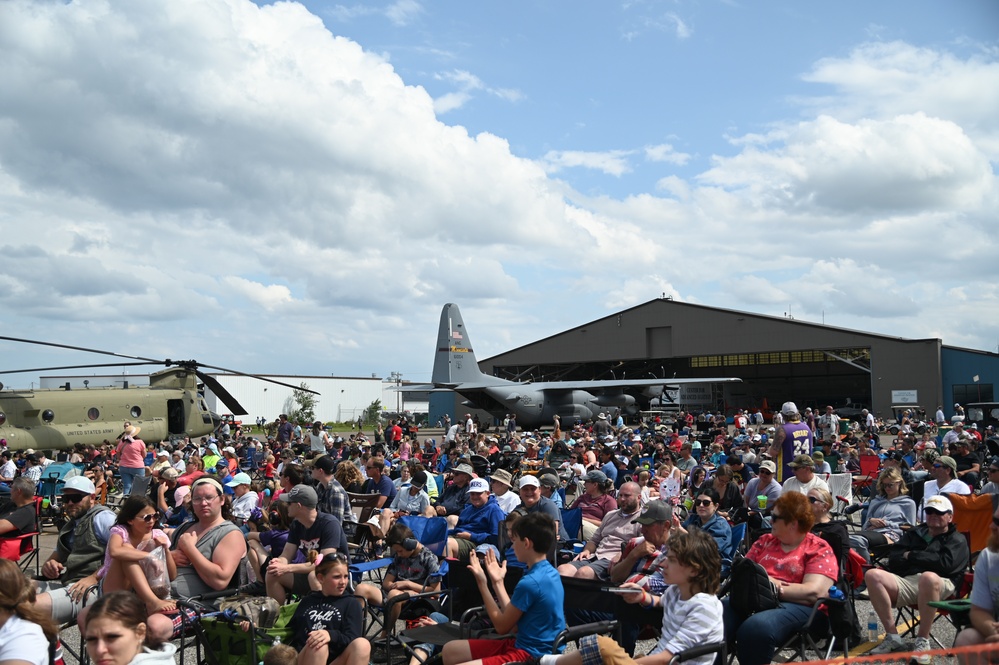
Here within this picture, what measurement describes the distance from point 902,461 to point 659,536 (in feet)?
26.9

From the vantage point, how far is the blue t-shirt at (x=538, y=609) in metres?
3.81

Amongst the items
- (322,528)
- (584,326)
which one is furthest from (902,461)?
(584,326)

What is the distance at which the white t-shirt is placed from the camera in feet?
9.95

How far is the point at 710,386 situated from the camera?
47.7m

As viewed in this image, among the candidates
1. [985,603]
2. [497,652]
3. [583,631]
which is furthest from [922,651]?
[497,652]

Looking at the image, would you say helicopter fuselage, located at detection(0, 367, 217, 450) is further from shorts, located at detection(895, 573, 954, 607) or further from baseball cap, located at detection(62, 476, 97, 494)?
shorts, located at detection(895, 573, 954, 607)

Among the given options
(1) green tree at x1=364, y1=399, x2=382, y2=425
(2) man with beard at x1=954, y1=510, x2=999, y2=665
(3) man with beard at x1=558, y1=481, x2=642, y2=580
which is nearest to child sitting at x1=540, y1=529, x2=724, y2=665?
(2) man with beard at x1=954, y1=510, x2=999, y2=665

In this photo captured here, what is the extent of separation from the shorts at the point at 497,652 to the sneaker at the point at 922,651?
220 centimetres

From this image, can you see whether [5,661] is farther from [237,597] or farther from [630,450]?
[630,450]

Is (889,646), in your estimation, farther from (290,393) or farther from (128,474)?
(290,393)

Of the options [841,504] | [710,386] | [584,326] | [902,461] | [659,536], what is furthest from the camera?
[710,386]

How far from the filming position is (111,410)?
719 inches

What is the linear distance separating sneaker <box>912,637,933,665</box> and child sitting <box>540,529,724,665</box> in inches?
58.1

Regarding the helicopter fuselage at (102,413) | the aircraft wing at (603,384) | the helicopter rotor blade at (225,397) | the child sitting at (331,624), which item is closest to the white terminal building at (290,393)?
the aircraft wing at (603,384)
